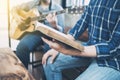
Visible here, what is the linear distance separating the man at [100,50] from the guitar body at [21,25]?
98cm

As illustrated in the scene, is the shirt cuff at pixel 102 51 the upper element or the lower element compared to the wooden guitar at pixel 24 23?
upper

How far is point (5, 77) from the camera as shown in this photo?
3.83 feet

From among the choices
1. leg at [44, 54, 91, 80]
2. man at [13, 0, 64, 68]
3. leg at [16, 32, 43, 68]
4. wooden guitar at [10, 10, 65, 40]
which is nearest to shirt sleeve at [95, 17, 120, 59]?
leg at [44, 54, 91, 80]

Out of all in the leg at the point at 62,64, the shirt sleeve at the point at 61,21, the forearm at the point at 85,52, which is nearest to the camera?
the forearm at the point at 85,52

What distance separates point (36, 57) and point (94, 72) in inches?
53.6

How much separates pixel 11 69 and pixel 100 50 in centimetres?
48

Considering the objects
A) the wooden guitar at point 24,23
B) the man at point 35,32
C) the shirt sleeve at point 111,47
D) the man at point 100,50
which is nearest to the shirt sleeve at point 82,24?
the man at point 100,50

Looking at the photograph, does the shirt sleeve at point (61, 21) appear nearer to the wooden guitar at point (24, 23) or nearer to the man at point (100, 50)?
the wooden guitar at point (24, 23)

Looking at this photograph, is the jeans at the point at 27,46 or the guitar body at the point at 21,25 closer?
the jeans at the point at 27,46

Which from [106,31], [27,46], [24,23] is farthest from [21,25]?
[106,31]

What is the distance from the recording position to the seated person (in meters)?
1.17

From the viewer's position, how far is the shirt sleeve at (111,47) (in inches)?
43.2

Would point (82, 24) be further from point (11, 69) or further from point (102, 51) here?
point (11, 69)

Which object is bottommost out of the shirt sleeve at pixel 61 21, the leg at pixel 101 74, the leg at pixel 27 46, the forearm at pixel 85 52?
the leg at pixel 27 46
